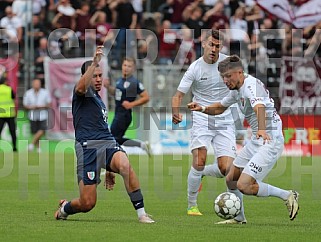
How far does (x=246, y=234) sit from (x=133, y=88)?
9.87 metres

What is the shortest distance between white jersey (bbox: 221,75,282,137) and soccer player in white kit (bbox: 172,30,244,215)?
1498 mm

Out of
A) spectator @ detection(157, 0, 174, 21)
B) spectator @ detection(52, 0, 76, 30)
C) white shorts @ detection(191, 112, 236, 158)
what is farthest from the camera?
spectator @ detection(157, 0, 174, 21)

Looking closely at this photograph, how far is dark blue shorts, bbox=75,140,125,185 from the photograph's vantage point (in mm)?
11389

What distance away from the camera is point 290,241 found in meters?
9.81

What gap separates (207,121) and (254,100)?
2672 millimetres

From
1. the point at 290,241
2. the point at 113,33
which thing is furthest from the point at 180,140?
the point at 290,241

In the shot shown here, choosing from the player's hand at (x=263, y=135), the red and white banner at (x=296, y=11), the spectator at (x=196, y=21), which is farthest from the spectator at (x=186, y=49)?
the player's hand at (x=263, y=135)

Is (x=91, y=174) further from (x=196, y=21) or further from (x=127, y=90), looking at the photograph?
(x=196, y=21)

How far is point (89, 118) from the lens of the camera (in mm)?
11531

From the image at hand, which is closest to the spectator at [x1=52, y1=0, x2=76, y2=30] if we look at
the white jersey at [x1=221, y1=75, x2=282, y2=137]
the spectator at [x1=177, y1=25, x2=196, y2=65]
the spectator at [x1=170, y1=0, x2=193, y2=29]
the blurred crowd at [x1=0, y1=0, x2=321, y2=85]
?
the blurred crowd at [x1=0, y1=0, x2=321, y2=85]

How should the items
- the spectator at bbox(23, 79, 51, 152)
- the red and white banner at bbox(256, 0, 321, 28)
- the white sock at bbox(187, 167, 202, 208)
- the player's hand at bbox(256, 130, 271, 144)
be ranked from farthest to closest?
the spectator at bbox(23, 79, 51, 152) → the red and white banner at bbox(256, 0, 321, 28) → the white sock at bbox(187, 167, 202, 208) → the player's hand at bbox(256, 130, 271, 144)

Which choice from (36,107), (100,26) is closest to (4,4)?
(100,26)

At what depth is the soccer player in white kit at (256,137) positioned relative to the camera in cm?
1118

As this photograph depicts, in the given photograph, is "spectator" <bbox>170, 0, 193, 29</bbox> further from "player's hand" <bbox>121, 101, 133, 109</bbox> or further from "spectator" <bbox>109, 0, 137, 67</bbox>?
"player's hand" <bbox>121, 101, 133, 109</bbox>
